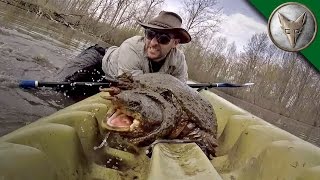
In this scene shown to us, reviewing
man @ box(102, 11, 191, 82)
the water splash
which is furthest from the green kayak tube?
the water splash

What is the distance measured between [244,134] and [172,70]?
99 centimetres

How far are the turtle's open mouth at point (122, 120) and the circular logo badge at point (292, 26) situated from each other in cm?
62

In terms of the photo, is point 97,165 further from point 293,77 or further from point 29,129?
point 293,77

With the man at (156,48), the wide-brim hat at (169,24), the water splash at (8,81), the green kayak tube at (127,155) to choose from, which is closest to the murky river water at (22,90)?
Answer: the water splash at (8,81)

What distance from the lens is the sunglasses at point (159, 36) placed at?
2434 millimetres

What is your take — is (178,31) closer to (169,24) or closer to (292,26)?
(169,24)

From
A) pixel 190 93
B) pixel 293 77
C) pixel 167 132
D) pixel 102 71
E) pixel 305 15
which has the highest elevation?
pixel 305 15

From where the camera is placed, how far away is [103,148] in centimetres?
Answer: 185

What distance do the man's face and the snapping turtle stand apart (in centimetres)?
65

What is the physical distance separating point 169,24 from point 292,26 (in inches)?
51.5

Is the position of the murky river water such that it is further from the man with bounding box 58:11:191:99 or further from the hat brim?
the hat brim

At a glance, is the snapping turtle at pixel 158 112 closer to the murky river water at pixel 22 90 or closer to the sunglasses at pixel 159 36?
the sunglasses at pixel 159 36

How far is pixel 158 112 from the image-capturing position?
5.16 ft

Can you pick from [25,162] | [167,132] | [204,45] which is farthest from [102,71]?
[204,45]
